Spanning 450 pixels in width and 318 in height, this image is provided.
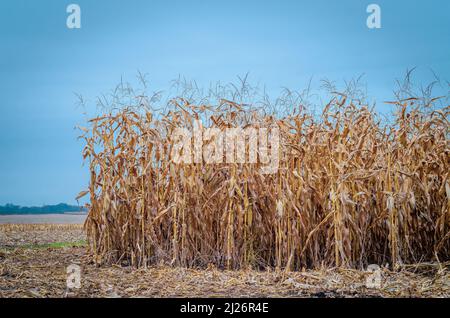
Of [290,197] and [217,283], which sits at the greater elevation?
[290,197]

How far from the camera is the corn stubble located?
235 inches

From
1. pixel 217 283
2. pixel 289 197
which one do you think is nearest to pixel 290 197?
pixel 289 197

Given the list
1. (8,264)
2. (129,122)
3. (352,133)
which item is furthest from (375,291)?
(8,264)

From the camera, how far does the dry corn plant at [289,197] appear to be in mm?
5977

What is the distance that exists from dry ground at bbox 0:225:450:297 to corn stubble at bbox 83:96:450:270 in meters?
0.27

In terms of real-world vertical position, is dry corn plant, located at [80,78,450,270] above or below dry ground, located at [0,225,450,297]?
above

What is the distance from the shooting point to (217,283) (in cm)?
544

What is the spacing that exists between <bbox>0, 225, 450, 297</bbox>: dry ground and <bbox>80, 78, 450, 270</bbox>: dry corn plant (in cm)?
26

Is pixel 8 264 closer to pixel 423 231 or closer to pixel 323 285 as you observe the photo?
pixel 323 285

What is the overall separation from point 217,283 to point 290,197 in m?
1.29

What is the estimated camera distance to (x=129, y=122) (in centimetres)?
671

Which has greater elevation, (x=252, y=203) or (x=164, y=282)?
(x=252, y=203)

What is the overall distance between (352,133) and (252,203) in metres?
1.62

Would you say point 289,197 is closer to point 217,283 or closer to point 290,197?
point 290,197
